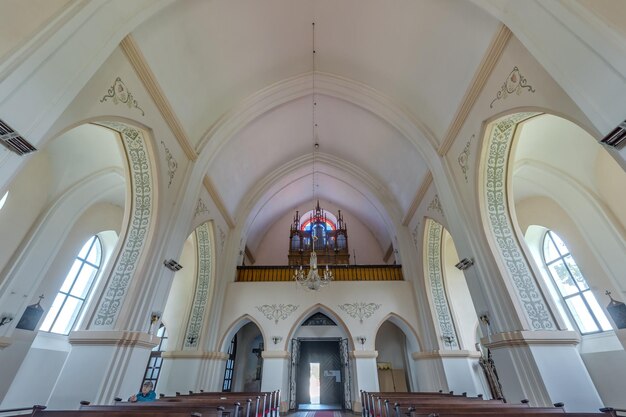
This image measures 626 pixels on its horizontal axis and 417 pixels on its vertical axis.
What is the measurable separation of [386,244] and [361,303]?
460 cm

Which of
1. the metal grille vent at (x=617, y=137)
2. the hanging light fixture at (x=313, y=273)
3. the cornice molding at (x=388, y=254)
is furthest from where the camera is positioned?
the cornice molding at (x=388, y=254)

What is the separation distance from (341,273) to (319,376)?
205 inches

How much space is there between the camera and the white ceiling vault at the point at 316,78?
520 cm

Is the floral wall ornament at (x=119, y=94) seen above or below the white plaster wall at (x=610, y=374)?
above

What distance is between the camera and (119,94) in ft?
14.3

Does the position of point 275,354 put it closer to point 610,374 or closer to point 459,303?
point 459,303

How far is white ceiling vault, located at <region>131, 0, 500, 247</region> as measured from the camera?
5.20m

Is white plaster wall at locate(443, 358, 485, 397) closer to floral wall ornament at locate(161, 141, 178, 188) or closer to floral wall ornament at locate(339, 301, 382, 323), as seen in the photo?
floral wall ornament at locate(339, 301, 382, 323)

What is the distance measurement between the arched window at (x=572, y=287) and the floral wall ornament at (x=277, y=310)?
7855mm

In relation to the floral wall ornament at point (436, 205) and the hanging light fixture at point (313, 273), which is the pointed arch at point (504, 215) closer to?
the floral wall ornament at point (436, 205)

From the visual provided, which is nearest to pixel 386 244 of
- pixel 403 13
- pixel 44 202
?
pixel 403 13

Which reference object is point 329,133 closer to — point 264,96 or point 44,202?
point 264,96

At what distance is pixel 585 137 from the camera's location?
5.95m

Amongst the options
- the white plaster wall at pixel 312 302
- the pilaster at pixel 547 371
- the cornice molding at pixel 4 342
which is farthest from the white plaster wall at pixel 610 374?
the cornice molding at pixel 4 342
